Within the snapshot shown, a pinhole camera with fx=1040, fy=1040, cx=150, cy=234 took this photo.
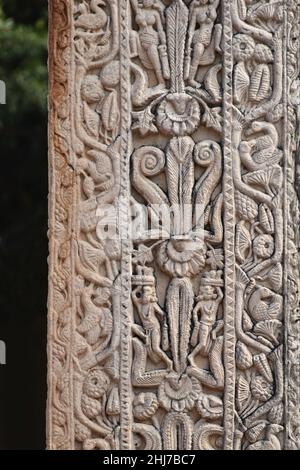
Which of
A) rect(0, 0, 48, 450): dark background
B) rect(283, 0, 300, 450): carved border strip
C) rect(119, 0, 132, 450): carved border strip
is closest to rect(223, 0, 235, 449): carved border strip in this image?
rect(283, 0, 300, 450): carved border strip

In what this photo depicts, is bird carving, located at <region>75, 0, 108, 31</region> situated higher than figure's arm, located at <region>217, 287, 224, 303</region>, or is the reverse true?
bird carving, located at <region>75, 0, 108, 31</region>

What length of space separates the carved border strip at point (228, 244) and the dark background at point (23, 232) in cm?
253

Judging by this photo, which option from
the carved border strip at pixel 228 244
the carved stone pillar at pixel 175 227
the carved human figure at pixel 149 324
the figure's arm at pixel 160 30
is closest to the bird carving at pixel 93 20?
the carved stone pillar at pixel 175 227

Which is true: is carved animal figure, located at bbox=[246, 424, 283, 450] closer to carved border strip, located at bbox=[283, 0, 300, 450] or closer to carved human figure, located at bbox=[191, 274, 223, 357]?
carved border strip, located at bbox=[283, 0, 300, 450]

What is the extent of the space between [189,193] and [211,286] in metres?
0.24

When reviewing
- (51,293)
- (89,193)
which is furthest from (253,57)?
(51,293)

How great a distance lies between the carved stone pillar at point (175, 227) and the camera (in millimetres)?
2605

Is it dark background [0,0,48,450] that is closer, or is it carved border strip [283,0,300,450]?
carved border strip [283,0,300,450]

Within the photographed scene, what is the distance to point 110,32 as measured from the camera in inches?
104

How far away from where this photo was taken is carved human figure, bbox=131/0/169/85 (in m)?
2.63

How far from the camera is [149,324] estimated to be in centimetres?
261

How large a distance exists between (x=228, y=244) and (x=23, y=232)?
2.78m

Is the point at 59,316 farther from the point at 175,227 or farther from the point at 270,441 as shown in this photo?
the point at 270,441

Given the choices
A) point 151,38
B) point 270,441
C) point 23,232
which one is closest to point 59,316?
point 270,441
